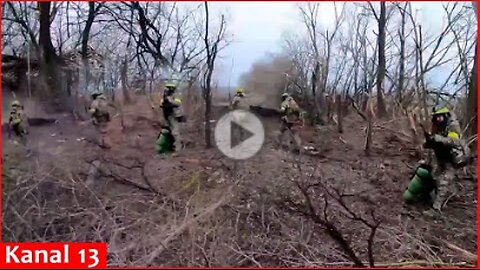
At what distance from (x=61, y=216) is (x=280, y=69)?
115cm

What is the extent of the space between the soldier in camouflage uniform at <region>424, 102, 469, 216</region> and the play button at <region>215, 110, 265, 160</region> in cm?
78

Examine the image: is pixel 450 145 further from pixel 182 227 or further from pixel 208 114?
pixel 182 227

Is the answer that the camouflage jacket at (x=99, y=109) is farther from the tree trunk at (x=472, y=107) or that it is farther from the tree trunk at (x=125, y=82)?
the tree trunk at (x=472, y=107)

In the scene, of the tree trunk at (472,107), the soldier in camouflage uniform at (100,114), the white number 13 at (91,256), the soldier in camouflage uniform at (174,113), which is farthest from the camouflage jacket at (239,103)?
the tree trunk at (472,107)

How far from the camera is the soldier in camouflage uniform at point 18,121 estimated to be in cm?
230

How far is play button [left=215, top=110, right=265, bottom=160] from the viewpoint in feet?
7.68

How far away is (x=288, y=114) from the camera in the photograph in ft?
7.74

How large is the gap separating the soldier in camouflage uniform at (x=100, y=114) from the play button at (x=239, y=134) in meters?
0.50

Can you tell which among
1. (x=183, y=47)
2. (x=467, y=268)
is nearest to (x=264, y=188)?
(x=183, y=47)

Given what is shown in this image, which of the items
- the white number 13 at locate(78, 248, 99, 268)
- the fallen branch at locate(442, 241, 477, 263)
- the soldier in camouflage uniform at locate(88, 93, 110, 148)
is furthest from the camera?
the soldier in camouflage uniform at locate(88, 93, 110, 148)

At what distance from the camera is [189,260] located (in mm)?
2268

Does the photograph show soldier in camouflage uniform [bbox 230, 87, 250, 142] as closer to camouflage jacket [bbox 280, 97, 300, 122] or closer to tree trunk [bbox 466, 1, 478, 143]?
camouflage jacket [bbox 280, 97, 300, 122]

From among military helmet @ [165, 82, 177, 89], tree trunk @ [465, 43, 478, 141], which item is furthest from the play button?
tree trunk @ [465, 43, 478, 141]

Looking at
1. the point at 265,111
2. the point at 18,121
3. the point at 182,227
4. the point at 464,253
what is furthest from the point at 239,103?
the point at 464,253
